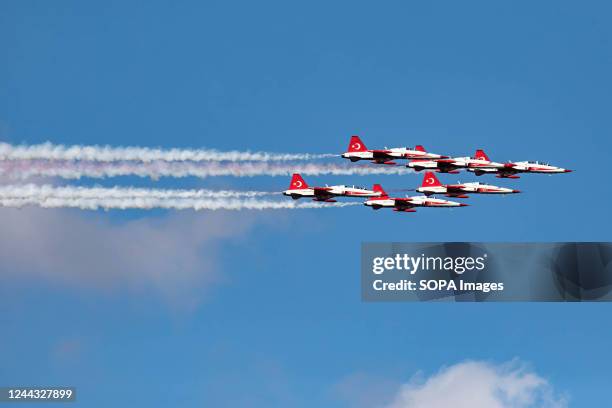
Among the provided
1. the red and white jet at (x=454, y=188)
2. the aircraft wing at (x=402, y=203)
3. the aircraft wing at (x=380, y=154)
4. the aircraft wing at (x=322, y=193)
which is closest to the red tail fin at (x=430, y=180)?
the red and white jet at (x=454, y=188)

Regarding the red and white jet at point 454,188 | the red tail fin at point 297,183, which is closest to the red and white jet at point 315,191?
the red tail fin at point 297,183

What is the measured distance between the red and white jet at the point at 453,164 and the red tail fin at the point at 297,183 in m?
12.5

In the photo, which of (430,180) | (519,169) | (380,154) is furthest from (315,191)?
(519,169)

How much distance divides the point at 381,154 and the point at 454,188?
37.3 feet

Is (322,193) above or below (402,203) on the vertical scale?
below

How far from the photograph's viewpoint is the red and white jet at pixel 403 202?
184 meters

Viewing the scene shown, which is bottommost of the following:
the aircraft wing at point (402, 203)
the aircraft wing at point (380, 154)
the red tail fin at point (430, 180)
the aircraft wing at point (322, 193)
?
the aircraft wing at point (322, 193)

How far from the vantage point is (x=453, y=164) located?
A: 599 feet

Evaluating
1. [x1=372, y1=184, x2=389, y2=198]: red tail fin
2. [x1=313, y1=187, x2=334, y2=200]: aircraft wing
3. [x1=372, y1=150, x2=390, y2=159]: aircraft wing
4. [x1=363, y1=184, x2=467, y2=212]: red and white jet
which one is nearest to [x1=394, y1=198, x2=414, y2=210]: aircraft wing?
[x1=363, y1=184, x2=467, y2=212]: red and white jet

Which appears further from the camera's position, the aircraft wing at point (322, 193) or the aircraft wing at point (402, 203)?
the aircraft wing at point (402, 203)

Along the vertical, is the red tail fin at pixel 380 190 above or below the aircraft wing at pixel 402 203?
above

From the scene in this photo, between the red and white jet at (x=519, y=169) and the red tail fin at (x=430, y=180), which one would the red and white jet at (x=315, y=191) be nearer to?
the red tail fin at (x=430, y=180)

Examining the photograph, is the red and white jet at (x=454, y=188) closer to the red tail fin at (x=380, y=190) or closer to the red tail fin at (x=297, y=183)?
the red tail fin at (x=380, y=190)

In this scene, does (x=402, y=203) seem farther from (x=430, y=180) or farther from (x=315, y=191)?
(x=315, y=191)
